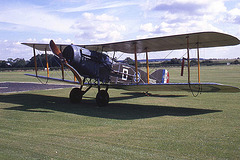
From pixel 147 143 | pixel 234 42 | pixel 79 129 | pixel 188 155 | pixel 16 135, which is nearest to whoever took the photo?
pixel 188 155

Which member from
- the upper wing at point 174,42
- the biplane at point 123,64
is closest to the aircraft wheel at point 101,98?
the biplane at point 123,64

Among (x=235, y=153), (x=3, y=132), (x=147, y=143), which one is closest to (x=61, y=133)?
(x=3, y=132)

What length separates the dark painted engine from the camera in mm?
9195

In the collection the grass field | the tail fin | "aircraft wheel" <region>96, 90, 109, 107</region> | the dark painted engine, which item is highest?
the dark painted engine

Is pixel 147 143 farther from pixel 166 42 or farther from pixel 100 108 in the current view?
pixel 166 42

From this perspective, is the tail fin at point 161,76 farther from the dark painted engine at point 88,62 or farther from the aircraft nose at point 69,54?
the aircraft nose at point 69,54

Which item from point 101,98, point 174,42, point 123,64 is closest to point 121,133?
point 101,98

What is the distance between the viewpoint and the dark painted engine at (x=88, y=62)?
920 centimetres

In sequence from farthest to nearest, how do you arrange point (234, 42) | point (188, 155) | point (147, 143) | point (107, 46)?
point (107, 46), point (234, 42), point (147, 143), point (188, 155)

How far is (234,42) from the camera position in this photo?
8875 millimetres

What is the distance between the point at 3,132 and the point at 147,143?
10.8 ft

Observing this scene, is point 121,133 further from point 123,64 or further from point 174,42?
point 123,64

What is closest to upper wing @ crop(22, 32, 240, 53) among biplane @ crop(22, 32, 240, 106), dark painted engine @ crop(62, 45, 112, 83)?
biplane @ crop(22, 32, 240, 106)

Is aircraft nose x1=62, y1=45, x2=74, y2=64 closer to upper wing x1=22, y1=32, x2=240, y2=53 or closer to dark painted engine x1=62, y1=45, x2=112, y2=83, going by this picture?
dark painted engine x1=62, y1=45, x2=112, y2=83
